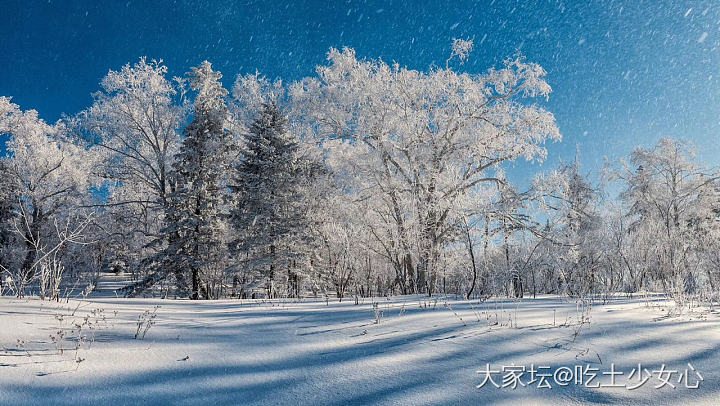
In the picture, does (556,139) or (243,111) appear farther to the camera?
(243,111)

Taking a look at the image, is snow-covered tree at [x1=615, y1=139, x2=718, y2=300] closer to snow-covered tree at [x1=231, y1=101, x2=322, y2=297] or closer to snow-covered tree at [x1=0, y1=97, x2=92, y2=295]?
snow-covered tree at [x1=231, y1=101, x2=322, y2=297]

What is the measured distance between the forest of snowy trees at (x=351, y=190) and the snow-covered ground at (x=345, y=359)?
515 centimetres

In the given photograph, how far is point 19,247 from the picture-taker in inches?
888

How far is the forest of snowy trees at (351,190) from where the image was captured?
11.8 metres

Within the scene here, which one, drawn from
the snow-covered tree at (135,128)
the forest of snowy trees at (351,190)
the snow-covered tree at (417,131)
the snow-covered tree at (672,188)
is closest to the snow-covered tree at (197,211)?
the forest of snowy trees at (351,190)

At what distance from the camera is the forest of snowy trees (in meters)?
11.8

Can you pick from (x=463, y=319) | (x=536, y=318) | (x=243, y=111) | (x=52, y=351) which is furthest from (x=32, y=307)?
(x=243, y=111)

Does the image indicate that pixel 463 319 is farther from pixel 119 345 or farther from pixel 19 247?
pixel 19 247

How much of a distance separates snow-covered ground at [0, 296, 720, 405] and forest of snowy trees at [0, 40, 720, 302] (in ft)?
16.9

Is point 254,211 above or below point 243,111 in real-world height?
below

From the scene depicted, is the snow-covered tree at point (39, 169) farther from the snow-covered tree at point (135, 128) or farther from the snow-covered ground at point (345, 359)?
the snow-covered ground at point (345, 359)

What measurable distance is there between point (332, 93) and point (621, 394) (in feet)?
44.3

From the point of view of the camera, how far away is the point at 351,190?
13242 mm

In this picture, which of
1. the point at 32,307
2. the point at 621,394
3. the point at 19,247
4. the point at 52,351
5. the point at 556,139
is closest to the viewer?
the point at 621,394
